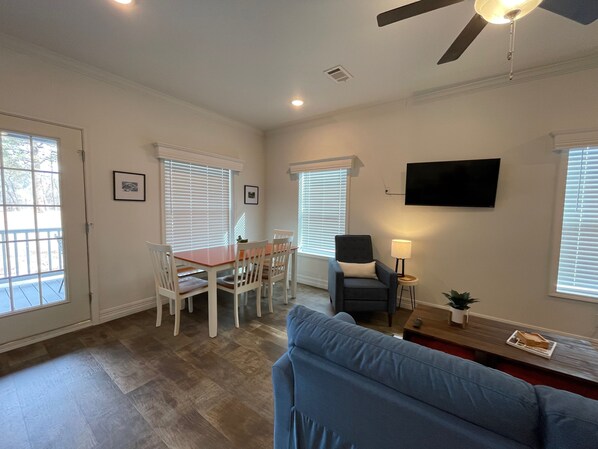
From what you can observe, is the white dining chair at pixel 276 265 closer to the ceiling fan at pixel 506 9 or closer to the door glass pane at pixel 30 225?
the door glass pane at pixel 30 225

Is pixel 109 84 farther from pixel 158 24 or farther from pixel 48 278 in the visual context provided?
pixel 48 278

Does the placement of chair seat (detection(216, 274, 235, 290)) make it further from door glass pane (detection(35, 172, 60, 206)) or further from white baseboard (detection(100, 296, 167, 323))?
door glass pane (detection(35, 172, 60, 206))

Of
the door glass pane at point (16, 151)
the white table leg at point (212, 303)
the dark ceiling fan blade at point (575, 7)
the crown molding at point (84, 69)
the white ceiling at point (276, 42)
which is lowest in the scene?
the white table leg at point (212, 303)

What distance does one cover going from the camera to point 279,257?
3357 mm

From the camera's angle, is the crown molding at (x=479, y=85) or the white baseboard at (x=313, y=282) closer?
the crown molding at (x=479, y=85)

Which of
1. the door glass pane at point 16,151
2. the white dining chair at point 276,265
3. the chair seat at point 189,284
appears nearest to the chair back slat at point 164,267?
the chair seat at point 189,284

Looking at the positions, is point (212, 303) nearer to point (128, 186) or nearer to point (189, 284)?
point (189, 284)

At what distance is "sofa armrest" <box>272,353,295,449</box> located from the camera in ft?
3.58

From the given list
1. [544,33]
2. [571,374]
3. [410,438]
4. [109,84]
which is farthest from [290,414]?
[109,84]

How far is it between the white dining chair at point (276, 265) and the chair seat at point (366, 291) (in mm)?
932

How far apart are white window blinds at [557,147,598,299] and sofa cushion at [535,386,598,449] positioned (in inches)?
106

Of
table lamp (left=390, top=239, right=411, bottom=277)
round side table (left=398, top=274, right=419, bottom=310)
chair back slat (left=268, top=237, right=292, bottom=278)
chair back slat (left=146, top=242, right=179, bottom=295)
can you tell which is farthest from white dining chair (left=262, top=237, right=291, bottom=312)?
round side table (left=398, top=274, right=419, bottom=310)

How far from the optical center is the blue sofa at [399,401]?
65cm

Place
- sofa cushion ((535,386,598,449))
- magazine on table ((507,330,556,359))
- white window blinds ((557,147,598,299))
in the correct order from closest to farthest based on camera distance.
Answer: sofa cushion ((535,386,598,449))
magazine on table ((507,330,556,359))
white window blinds ((557,147,598,299))
